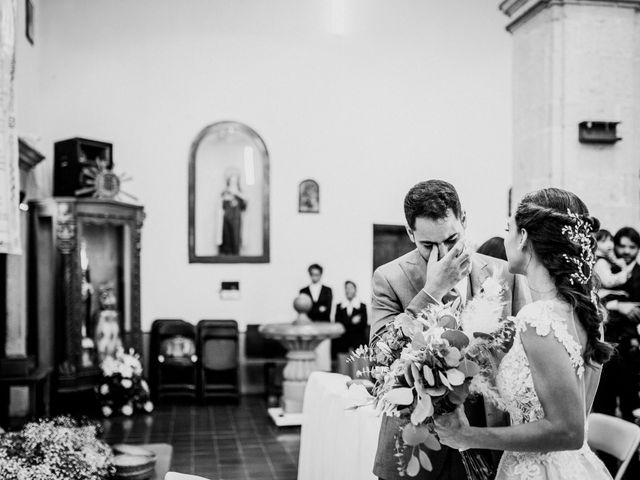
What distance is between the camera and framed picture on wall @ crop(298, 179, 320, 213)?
32.5 feet

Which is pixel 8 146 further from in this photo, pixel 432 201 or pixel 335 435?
pixel 432 201

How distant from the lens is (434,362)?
5.77 feet

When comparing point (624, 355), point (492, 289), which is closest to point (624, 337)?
point (624, 355)

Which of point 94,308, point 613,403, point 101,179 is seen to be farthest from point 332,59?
point 613,403

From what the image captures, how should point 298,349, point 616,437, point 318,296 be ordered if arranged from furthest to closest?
1. point 318,296
2. point 298,349
3. point 616,437

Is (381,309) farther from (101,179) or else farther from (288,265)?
(288,265)

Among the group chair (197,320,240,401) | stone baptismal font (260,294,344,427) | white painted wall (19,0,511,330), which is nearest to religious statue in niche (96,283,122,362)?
white painted wall (19,0,511,330)

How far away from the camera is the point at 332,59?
32.9 feet

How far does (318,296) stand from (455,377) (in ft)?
25.7

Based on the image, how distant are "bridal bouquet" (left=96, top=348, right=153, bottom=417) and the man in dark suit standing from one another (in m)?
2.39

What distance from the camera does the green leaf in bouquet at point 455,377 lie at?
5.65 feet

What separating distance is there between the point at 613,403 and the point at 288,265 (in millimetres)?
5560

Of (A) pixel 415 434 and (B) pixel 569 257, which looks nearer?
(A) pixel 415 434

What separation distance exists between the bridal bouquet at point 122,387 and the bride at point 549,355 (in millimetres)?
6705
